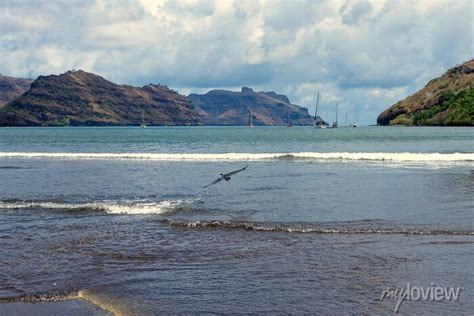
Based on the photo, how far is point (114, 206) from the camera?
73.3ft

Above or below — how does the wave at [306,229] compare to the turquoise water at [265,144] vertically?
below

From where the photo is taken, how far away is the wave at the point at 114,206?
69.8ft

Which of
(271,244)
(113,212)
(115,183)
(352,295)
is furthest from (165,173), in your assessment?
(352,295)

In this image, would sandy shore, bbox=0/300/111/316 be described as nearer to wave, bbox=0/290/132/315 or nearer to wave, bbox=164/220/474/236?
wave, bbox=0/290/132/315

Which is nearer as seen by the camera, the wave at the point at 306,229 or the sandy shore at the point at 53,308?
the sandy shore at the point at 53,308

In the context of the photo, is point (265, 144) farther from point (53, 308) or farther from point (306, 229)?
point (53, 308)

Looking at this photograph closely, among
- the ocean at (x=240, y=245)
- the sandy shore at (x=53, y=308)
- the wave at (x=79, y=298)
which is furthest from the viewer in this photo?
the ocean at (x=240, y=245)

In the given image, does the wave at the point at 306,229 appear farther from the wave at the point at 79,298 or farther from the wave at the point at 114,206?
the wave at the point at 79,298

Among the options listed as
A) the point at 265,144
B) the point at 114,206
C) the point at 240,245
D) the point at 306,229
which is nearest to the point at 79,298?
the point at 240,245

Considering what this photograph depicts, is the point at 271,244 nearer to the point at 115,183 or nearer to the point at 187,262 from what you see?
the point at 187,262

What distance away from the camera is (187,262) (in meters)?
13.3

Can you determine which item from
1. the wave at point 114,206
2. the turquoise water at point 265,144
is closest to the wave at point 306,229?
the wave at point 114,206

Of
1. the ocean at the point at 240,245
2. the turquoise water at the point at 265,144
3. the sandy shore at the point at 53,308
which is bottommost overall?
the sandy shore at the point at 53,308

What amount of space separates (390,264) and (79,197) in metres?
17.4
